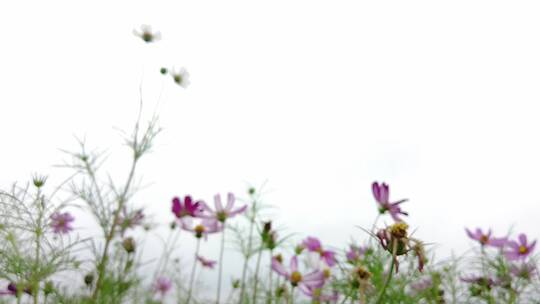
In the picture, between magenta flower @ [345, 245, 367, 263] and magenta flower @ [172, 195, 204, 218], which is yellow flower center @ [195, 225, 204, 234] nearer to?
magenta flower @ [172, 195, 204, 218]

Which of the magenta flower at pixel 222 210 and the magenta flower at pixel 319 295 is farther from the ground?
the magenta flower at pixel 222 210

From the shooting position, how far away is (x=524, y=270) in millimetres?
3160

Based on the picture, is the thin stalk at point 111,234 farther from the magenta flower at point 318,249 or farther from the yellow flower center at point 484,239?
the yellow flower center at point 484,239

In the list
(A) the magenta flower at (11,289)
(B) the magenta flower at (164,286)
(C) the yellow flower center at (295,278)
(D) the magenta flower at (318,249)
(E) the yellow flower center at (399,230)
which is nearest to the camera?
(E) the yellow flower center at (399,230)

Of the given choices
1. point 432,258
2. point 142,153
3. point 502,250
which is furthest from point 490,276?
point 142,153

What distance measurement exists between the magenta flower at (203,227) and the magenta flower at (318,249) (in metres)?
0.49

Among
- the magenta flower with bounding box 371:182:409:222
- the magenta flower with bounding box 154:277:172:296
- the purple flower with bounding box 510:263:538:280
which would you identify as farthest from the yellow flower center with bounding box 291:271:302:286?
the magenta flower with bounding box 154:277:172:296

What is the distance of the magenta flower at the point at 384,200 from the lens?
2.25 meters

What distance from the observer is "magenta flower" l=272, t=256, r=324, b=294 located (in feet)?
7.81

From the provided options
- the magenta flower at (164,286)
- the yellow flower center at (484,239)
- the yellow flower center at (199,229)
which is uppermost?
the yellow flower center at (484,239)

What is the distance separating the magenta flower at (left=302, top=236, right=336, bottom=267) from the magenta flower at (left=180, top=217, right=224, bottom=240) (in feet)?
1.61

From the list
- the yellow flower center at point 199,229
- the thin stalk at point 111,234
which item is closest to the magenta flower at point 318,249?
the yellow flower center at point 199,229


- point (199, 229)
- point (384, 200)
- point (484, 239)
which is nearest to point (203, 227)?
point (199, 229)

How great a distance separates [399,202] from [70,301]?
1.41 metres
